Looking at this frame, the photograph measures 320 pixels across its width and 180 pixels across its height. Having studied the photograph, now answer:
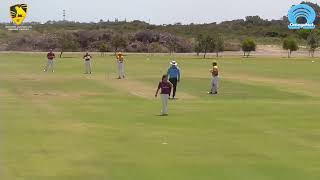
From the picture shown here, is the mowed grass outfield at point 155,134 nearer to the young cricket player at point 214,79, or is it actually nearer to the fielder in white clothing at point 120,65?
the young cricket player at point 214,79

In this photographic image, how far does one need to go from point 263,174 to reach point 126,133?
6186 mm

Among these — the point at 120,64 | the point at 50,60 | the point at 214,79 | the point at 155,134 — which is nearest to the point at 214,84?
the point at 214,79

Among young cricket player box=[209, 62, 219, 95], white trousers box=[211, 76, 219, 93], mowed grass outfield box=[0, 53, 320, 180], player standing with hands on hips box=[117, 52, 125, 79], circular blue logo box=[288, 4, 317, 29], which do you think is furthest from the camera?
circular blue logo box=[288, 4, 317, 29]

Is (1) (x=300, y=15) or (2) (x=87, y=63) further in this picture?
(1) (x=300, y=15)

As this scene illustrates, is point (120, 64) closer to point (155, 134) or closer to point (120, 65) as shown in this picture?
point (120, 65)

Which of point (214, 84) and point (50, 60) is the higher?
point (214, 84)

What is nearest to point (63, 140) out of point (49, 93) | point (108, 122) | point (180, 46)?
point (108, 122)

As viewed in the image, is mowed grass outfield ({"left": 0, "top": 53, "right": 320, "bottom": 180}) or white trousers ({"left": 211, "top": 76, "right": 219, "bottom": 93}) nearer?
mowed grass outfield ({"left": 0, "top": 53, "right": 320, "bottom": 180})

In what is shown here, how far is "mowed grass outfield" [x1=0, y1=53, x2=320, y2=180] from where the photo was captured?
13711 millimetres

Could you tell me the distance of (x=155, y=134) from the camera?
18594mm

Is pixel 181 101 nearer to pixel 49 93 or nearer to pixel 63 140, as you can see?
pixel 49 93

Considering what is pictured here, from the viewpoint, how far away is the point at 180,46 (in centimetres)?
11781

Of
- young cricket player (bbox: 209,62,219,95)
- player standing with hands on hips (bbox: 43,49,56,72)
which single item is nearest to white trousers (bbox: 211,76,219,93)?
young cricket player (bbox: 209,62,219,95)

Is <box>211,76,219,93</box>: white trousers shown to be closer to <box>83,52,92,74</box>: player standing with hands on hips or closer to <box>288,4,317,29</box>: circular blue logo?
<box>83,52,92,74</box>: player standing with hands on hips
